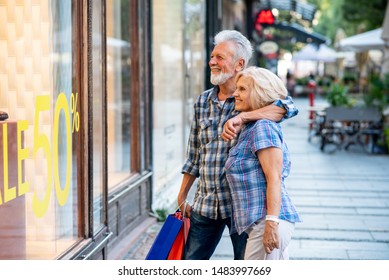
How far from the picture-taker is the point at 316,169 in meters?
12.1

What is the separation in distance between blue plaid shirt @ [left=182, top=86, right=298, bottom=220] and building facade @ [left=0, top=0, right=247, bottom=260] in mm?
966

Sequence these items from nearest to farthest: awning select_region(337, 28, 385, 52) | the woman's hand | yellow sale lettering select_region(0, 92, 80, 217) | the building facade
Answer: the woman's hand → yellow sale lettering select_region(0, 92, 80, 217) → the building facade → awning select_region(337, 28, 385, 52)

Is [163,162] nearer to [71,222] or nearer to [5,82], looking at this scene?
[71,222]

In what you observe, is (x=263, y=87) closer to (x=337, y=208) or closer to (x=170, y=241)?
(x=170, y=241)

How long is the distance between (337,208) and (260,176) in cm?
544

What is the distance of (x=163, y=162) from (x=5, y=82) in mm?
5081

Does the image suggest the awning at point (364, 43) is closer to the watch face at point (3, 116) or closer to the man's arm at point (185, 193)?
the man's arm at point (185, 193)

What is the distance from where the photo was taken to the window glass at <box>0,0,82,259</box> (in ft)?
12.6

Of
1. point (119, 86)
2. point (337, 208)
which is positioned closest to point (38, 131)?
point (119, 86)

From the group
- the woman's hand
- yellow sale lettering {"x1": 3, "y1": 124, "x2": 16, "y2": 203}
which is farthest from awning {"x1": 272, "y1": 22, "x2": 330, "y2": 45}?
the woman's hand

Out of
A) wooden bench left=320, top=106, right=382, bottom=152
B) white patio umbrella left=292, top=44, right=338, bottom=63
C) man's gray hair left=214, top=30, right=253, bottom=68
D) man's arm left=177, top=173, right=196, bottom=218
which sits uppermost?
white patio umbrella left=292, top=44, right=338, bottom=63

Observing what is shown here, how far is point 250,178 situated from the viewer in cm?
329

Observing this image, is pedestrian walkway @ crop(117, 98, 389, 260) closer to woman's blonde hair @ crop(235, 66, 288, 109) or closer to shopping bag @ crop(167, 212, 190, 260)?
shopping bag @ crop(167, 212, 190, 260)
